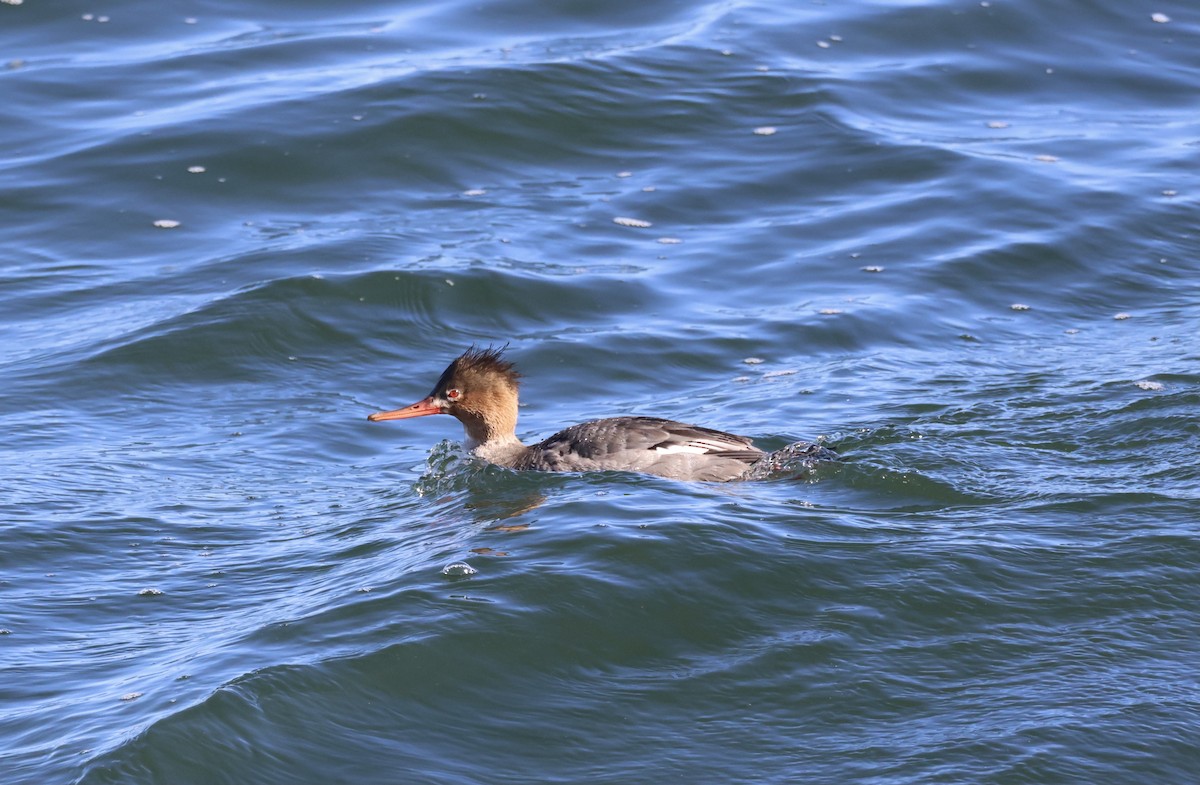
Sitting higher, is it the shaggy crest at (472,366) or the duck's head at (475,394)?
the shaggy crest at (472,366)

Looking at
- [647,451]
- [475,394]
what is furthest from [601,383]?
[647,451]

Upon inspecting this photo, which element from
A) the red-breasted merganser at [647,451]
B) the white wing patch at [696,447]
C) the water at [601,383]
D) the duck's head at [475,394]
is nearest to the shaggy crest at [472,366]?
the duck's head at [475,394]

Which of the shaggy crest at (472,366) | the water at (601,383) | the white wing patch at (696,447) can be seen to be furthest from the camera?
the shaggy crest at (472,366)

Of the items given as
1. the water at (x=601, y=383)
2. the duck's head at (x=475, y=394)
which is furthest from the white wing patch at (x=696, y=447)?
the duck's head at (x=475, y=394)

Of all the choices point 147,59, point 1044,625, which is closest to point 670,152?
point 147,59

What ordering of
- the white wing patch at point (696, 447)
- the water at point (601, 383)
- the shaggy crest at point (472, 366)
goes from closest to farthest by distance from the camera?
the water at point (601, 383) < the white wing patch at point (696, 447) < the shaggy crest at point (472, 366)

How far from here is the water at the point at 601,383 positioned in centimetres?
592

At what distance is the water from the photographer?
5.92 m

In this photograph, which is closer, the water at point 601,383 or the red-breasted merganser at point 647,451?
the water at point 601,383

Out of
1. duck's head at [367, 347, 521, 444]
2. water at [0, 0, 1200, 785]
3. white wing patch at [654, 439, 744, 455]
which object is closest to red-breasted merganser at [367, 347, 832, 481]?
white wing patch at [654, 439, 744, 455]

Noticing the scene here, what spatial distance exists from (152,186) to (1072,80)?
10429 millimetres

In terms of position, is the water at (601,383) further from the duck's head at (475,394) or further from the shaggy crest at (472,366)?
the shaggy crest at (472,366)

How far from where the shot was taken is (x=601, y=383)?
11.0m

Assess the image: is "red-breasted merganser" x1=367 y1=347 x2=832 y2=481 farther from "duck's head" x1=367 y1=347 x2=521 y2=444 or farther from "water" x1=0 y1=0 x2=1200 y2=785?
"duck's head" x1=367 y1=347 x2=521 y2=444
